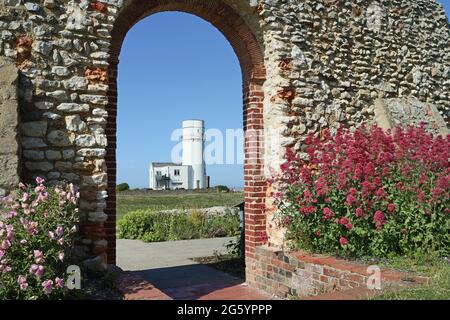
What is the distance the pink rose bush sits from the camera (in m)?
3.50

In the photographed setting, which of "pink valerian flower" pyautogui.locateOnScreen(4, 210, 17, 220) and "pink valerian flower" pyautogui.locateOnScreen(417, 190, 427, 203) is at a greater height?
"pink valerian flower" pyautogui.locateOnScreen(417, 190, 427, 203)

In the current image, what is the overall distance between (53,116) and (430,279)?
3971 millimetres

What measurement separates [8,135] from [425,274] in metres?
3.97

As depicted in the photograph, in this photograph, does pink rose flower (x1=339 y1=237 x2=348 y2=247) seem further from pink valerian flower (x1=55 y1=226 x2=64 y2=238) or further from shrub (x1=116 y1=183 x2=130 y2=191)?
shrub (x1=116 y1=183 x2=130 y2=191)

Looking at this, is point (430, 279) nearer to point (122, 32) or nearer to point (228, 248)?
point (122, 32)

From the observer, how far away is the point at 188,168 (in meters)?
26.8

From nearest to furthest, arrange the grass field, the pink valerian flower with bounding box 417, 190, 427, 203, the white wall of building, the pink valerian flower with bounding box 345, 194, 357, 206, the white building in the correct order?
the pink valerian flower with bounding box 417, 190, 427, 203 < the pink valerian flower with bounding box 345, 194, 357, 206 < the grass field < the white building < the white wall of building

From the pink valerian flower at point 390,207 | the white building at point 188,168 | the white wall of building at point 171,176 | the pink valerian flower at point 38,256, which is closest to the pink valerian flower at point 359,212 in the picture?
the pink valerian flower at point 390,207

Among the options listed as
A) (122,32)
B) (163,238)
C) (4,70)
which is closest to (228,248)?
(163,238)

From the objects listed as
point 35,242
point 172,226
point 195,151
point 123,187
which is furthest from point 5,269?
point 123,187

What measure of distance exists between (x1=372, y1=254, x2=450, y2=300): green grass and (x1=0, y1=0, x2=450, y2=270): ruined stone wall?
1954 millimetres

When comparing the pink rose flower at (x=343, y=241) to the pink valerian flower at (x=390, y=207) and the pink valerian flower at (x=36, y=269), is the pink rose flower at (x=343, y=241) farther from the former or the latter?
the pink valerian flower at (x=36, y=269)

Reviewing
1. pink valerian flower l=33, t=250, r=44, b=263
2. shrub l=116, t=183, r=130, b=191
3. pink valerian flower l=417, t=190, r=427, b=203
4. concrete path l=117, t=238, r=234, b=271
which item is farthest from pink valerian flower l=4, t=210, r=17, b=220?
shrub l=116, t=183, r=130, b=191
